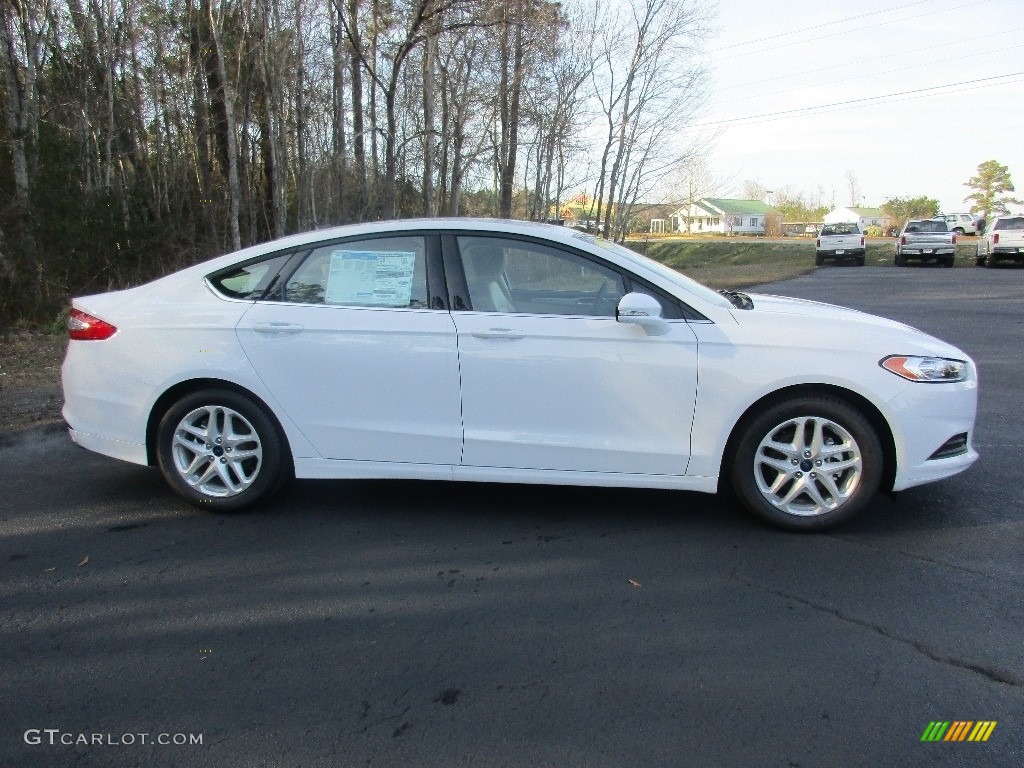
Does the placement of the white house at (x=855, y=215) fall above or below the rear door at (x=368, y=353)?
above

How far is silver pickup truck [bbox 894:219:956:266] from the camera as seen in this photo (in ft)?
99.5

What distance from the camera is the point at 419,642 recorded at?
3.12 metres

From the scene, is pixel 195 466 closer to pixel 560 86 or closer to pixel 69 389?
pixel 69 389

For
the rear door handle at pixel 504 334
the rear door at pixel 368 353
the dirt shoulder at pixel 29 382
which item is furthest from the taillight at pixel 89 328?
the rear door handle at pixel 504 334

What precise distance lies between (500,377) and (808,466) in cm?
162

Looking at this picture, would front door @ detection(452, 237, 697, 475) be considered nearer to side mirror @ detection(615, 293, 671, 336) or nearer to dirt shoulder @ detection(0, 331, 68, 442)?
side mirror @ detection(615, 293, 671, 336)

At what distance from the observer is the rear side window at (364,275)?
4.33 meters

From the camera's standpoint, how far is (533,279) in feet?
14.5

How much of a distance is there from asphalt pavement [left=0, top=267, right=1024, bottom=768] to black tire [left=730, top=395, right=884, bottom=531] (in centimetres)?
15

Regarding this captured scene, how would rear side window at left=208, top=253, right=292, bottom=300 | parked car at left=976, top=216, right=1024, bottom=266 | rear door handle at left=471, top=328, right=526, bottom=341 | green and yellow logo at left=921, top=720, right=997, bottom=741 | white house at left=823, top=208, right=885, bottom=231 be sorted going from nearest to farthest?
green and yellow logo at left=921, top=720, right=997, bottom=741 → rear door handle at left=471, top=328, right=526, bottom=341 → rear side window at left=208, top=253, right=292, bottom=300 → parked car at left=976, top=216, right=1024, bottom=266 → white house at left=823, top=208, right=885, bottom=231

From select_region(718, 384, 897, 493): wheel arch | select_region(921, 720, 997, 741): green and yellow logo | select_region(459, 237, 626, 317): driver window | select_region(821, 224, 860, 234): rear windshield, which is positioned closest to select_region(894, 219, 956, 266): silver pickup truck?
select_region(821, 224, 860, 234): rear windshield

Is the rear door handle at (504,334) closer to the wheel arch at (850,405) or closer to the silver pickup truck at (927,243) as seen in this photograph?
the wheel arch at (850,405)

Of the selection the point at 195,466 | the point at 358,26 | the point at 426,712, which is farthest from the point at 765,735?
the point at 358,26

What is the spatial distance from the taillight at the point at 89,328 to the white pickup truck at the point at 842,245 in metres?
33.0
